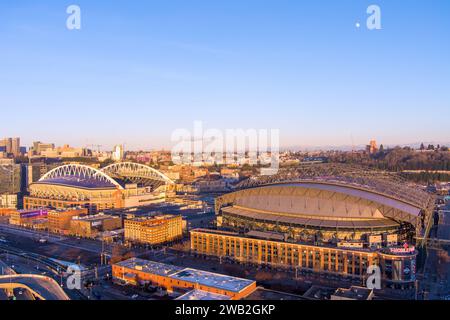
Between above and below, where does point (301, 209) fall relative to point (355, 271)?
above

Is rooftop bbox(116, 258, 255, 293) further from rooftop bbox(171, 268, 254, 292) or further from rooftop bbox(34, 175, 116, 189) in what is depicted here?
rooftop bbox(34, 175, 116, 189)

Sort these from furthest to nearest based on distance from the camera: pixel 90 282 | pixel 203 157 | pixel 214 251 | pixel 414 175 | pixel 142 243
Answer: pixel 203 157 → pixel 414 175 → pixel 142 243 → pixel 214 251 → pixel 90 282

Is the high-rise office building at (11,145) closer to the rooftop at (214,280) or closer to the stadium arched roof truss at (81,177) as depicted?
the stadium arched roof truss at (81,177)

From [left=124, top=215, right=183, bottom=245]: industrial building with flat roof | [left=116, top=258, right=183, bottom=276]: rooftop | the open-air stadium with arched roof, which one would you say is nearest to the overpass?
[left=116, top=258, right=183, bottom=276]: rooftop

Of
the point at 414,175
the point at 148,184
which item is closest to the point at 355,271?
the point at 148,184

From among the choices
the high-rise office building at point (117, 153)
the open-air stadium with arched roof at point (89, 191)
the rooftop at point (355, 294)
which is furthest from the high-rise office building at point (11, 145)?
the rooftop at point (355, 294)
